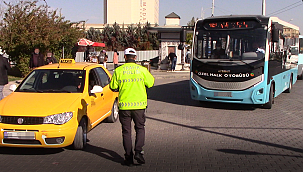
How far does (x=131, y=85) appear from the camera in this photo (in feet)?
17.4

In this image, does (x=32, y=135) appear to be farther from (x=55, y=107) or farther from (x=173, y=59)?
(x=173, y=59)

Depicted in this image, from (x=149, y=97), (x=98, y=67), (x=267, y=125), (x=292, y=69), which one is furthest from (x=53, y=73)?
(x=292, y=69)

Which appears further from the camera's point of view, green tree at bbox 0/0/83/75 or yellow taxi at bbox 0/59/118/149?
green tree at bbox 0/0/83/75

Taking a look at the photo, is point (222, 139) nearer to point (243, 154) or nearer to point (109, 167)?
point (243, 154)

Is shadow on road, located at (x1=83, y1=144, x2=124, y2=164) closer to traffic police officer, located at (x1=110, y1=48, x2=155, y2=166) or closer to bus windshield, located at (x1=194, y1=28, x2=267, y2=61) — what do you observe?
traffic police officer, located at (x1=110, y1=48, x2=155, y2=166)

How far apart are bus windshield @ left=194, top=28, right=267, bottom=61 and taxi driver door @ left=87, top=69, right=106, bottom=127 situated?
182 inches

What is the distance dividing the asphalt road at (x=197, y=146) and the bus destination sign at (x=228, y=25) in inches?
105

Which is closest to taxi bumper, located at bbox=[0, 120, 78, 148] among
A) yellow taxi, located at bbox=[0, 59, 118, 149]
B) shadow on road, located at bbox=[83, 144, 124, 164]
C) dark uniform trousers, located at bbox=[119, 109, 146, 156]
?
yellow taxi, located at bbox=[0, 59, 118, 149]

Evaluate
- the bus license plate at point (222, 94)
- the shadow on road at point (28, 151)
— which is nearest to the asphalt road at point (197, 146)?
the shadow on road at point (28, 151)

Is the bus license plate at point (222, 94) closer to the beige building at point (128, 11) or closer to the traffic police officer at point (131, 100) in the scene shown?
the traffic police officer at point (131, 100)

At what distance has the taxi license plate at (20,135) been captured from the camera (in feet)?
18.6

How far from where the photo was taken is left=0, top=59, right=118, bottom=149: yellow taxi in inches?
225

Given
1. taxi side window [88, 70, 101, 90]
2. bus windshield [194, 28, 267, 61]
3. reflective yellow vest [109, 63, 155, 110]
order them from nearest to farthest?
reflective yellow vest [109, 63, 155, 110] → taxi side window [88, 70, 101, 90] → bus windshield [194, 28, 267, 61]

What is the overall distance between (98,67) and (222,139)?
337 cm
